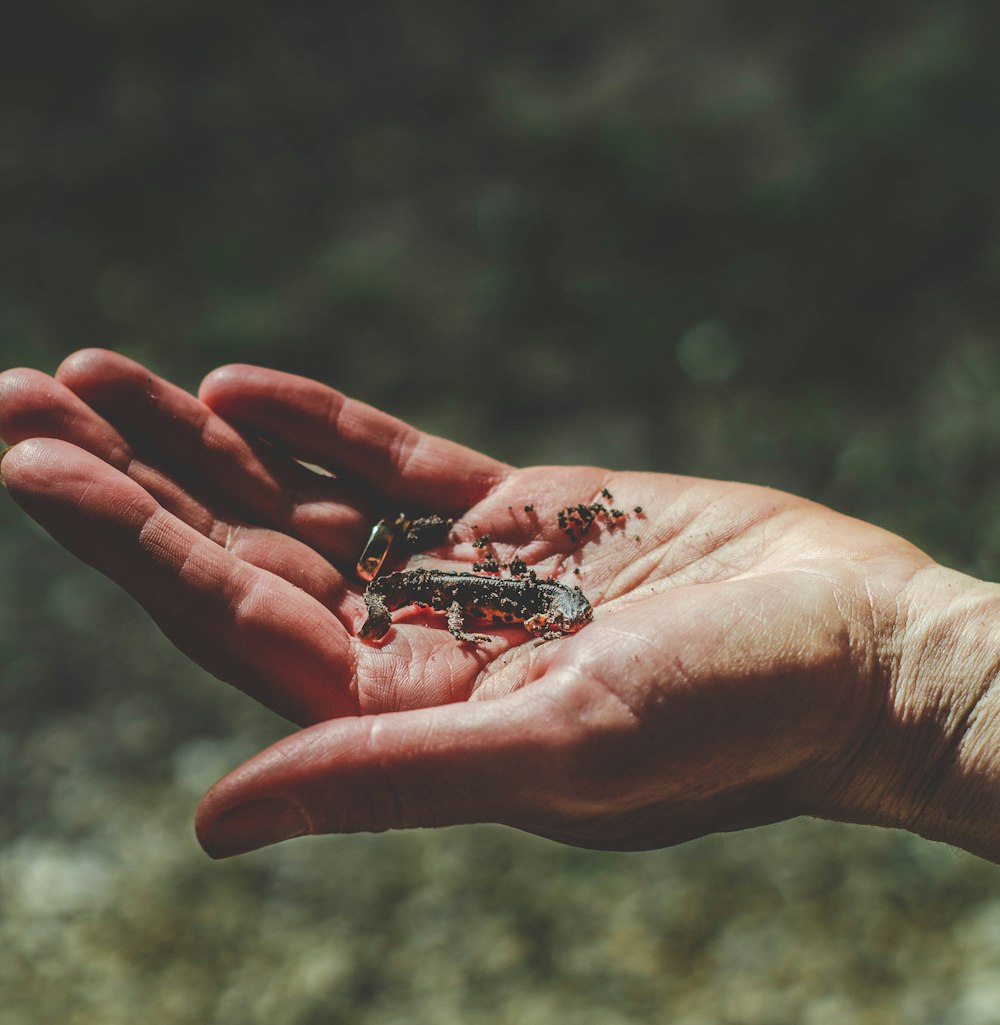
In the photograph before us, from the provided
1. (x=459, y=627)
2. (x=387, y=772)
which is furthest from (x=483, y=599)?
(x=387, y=772)

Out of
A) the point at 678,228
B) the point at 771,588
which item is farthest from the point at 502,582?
the point at 678,228

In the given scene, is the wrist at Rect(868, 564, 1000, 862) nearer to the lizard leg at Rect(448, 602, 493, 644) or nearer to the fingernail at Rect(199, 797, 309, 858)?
the lizard leg at Rect(448, 602, 493, 644)

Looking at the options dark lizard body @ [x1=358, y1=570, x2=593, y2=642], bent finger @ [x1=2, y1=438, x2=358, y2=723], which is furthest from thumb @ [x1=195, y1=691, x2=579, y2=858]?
dark lizard body @ [x1=358, y1=570, x2=593, y2=642]

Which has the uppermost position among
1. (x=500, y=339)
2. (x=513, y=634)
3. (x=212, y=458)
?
(x=500, y=339)

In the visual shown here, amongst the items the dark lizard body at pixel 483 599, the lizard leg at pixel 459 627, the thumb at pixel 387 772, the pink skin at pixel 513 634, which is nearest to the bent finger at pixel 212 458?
the pink skin at pixel 513 634

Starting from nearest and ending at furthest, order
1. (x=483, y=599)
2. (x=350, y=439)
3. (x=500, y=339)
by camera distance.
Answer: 1. (x=483, y=599)
2. (x=350, y=439)
3. (x=500, y=339)

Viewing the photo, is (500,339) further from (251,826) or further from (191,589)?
(251,826)
